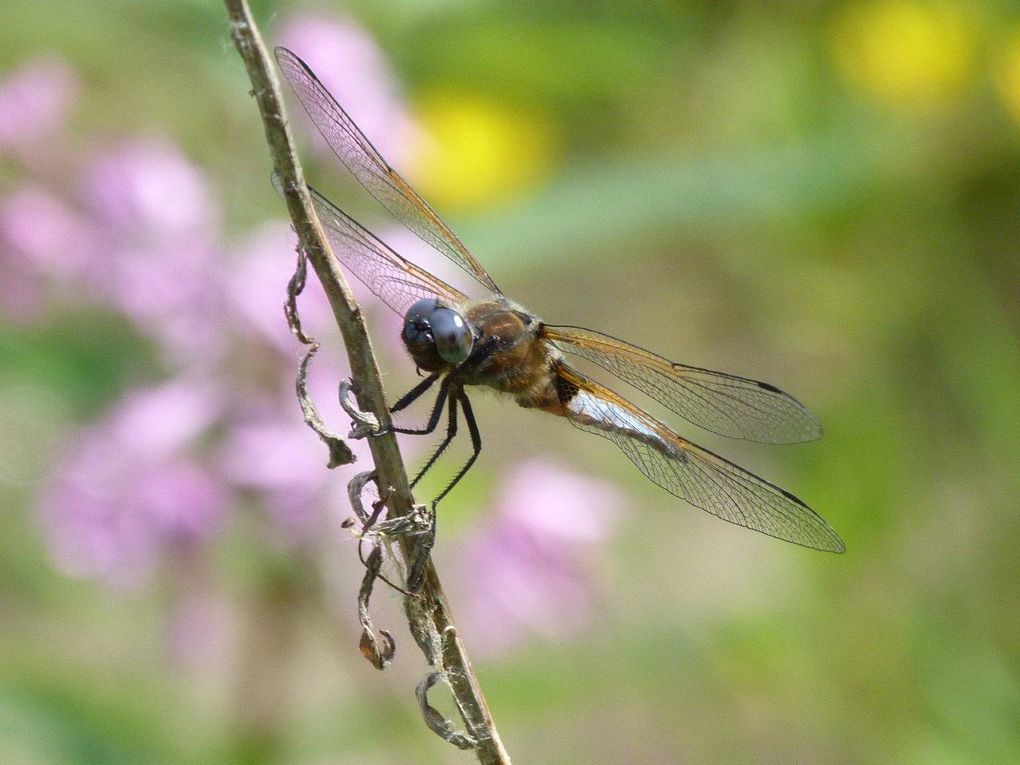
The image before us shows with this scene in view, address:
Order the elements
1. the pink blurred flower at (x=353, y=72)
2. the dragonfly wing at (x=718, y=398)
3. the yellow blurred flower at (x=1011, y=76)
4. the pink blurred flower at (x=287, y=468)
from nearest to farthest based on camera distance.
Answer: the dragonfly wing at (x=718, y=398) → the pink blurred flower at (x=287, y=468) → the pink blurred flower at (x=353, y=72) → the yellow blurred flower at (x=1011, y=76)

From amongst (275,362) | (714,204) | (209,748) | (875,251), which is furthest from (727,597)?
(275,362)

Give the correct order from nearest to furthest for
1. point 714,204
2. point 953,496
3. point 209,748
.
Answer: point 209,748
point 714,204
point 953,496

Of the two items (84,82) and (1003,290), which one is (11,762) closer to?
(84,82)

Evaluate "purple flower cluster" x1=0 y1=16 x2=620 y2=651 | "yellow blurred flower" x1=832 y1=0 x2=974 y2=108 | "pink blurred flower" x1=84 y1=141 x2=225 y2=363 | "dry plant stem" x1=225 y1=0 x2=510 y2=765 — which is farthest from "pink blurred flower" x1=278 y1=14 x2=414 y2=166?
"yellow blurred flower" x1=832 y1=0 x2=974 y2=108

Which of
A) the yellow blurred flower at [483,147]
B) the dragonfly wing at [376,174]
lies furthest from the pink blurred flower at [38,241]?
the yellow blurred flower at [483,147]

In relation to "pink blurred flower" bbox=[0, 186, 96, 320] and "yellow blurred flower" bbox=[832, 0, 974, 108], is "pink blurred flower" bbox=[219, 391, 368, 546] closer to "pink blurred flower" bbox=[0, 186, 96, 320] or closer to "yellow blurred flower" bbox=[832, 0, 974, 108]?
"pink blurred flower" bbox=[0, 186, 96, 320]

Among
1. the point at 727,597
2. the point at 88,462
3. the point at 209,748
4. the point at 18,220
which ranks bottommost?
the point at 209,748

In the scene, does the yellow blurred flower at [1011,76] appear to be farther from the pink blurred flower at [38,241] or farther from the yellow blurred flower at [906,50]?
the pink blurred flower at [38,241]
